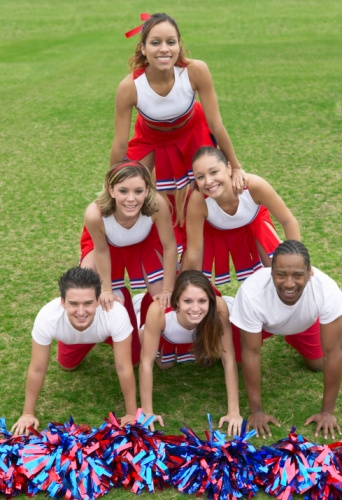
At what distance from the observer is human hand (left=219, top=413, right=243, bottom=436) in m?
3.00

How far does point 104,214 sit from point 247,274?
2.49ft

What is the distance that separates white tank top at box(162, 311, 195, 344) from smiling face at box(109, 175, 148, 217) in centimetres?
48

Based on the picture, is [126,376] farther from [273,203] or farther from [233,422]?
[273,203]

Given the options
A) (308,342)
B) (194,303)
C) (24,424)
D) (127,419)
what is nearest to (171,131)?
(194,303)

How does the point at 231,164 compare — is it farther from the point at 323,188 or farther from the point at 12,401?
the point at 323,188

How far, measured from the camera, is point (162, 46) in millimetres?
3299

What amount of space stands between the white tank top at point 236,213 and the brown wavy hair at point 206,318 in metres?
0.30

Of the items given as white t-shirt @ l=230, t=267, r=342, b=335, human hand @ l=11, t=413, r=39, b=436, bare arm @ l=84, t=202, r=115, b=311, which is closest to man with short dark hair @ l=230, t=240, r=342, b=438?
white t-shirt @ l=230, t=267, r=342, b=335

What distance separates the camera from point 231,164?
352 centimetres

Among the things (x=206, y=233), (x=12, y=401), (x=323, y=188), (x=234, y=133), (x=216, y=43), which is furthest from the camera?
(x=216, y=43)

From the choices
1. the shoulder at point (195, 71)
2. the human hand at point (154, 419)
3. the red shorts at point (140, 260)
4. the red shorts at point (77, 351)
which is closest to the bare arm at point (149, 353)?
the human hand at point (154, 419)

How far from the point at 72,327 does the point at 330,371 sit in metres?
1.07

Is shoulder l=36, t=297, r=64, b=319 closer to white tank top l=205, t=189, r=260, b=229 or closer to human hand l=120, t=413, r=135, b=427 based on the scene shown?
human hand l=120, t=413, r=135, b=427

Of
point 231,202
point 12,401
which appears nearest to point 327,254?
point 231,202
